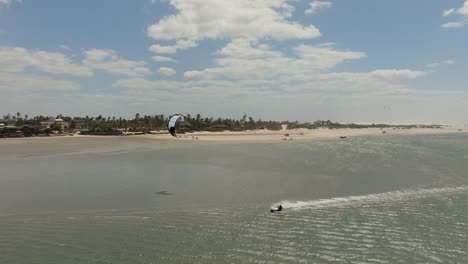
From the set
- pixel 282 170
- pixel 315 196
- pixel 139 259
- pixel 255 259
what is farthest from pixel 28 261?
pixel 282 170

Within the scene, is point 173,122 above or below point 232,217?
above

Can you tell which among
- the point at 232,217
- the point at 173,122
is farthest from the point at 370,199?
the point at 173,122

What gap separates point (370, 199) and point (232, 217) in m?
12.0

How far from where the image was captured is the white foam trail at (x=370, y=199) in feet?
92.2

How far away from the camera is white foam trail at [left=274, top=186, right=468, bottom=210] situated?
1106 inches

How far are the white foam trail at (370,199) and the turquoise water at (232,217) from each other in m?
0.08

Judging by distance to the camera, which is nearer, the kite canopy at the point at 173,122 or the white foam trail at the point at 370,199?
the white foam trail at the point at 370,199

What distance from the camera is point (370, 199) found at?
99.7 feet

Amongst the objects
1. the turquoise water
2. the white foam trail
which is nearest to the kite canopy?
the turquoise water

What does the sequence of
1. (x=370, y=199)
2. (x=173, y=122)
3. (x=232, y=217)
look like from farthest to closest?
(x=370, y=199) < (x=173, y=122) < (x=232, y=217)

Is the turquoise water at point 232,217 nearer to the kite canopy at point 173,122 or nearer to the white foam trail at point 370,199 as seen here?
the white foam trail at point 370,199

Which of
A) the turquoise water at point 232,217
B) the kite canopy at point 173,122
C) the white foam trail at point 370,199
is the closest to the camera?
the turquoise water at point 232,217

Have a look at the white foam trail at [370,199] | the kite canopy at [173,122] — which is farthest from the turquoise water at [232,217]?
the kite canopy at [173,122]

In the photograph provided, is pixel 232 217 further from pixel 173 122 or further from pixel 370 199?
pixel 370 199
